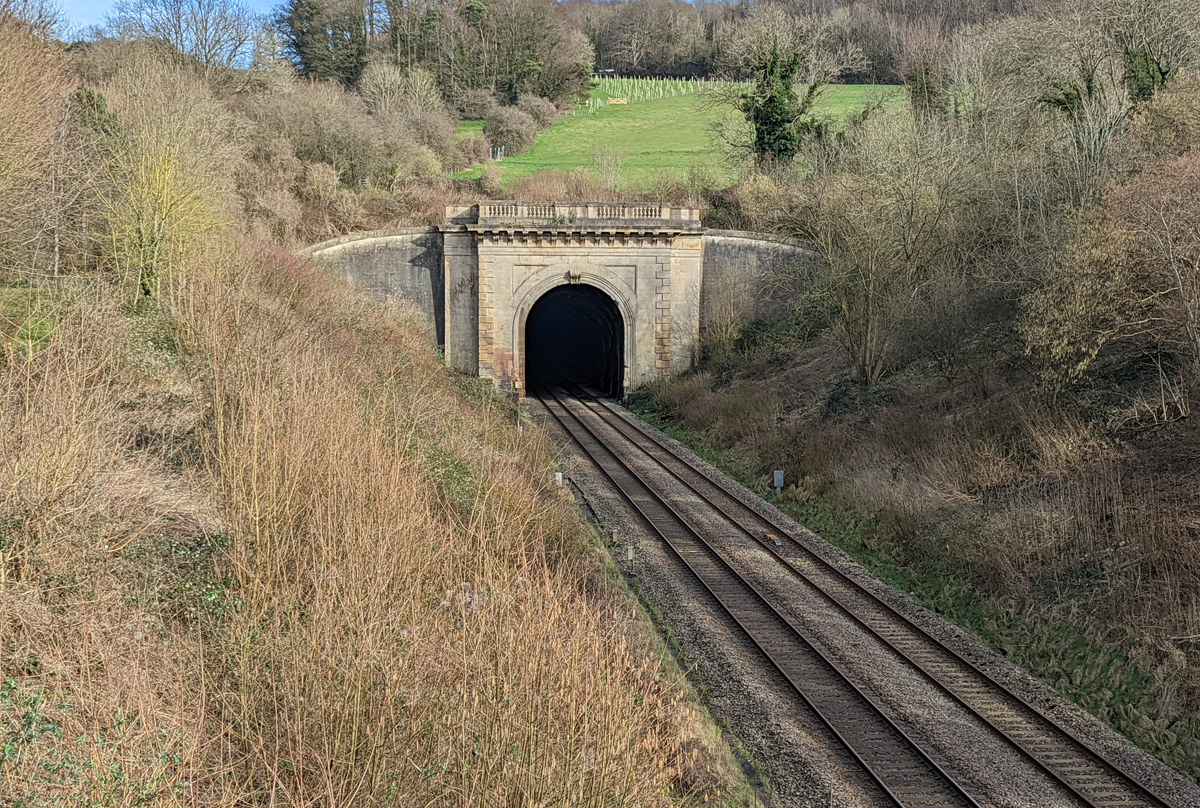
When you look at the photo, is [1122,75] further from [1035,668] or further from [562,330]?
[562,330]

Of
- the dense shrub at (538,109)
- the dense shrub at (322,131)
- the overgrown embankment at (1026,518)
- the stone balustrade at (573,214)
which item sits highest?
the dense shrub at (538,109)

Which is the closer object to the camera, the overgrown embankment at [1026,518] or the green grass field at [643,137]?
the overgrown embankment at [1026,518]

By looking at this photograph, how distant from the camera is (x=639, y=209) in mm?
30078

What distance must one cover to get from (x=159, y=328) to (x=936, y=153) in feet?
57.9

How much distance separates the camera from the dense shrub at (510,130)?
172ft

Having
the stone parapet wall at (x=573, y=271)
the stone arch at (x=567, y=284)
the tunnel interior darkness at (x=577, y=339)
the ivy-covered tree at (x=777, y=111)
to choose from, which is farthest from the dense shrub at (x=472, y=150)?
the stone arch at (x=567, y=284)

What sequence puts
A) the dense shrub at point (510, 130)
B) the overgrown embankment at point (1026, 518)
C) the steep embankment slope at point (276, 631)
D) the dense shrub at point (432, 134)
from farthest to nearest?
the dense shrub at point (510, 130)
the dense shrub at point (432, 134)
the overgrown embankment at point (1026, 518)
the steep embankment slope at point (276, 631)

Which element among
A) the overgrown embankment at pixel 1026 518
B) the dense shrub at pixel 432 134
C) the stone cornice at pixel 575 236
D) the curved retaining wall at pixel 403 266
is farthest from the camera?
the dense shrub at pixel 432 134

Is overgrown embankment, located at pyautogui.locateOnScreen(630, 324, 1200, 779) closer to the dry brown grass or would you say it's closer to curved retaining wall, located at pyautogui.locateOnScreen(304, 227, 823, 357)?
the dry brown grass

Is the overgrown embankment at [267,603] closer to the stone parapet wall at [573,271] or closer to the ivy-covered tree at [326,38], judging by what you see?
the stone parapet wall at [573,271]

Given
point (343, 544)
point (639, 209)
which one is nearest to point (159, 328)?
point (343, 544)

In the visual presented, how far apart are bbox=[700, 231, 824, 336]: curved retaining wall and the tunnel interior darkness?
351 cm

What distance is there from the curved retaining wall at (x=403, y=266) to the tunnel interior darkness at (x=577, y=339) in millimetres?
Result: 4421

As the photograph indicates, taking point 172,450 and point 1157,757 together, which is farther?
point 172,450
